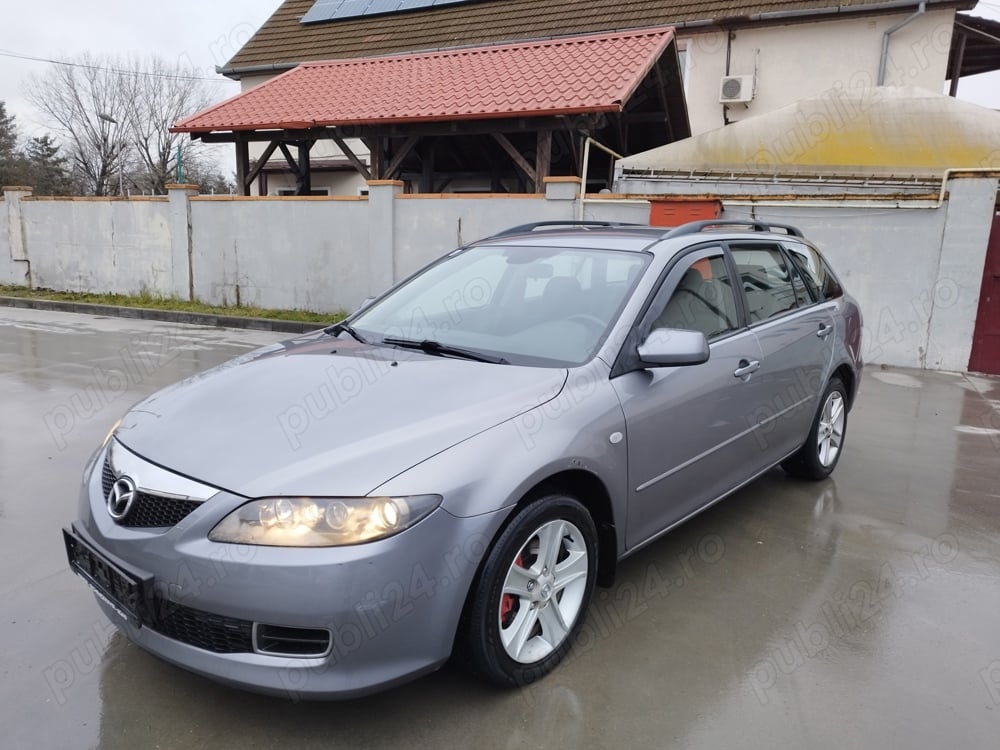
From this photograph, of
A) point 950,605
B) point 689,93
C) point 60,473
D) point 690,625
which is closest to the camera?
point 690,625

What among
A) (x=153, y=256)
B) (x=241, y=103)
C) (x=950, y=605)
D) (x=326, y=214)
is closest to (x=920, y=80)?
(x=326, y=214)

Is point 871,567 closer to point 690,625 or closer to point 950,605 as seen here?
point 950,605

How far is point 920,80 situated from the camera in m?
14.1

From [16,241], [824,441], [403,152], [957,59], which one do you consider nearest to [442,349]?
[824,441]

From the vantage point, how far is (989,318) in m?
8.51

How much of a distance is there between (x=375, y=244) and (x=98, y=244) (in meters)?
6.76

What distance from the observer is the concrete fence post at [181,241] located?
1309 cm

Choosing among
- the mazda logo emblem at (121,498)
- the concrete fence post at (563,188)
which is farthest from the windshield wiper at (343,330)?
the concrete fence post at (563,188)

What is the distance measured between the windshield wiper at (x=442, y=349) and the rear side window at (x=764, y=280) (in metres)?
1.66

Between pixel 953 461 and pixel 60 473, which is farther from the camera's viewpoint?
pixel 953 461

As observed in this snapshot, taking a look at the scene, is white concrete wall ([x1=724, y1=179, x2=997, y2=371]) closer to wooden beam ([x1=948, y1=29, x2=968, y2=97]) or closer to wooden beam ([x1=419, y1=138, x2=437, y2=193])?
wooden beam ([x1=419, y1=138, x2=437, y2=193])

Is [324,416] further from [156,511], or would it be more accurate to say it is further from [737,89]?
[737,89]

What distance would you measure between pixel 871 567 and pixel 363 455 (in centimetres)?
278

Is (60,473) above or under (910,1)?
under
